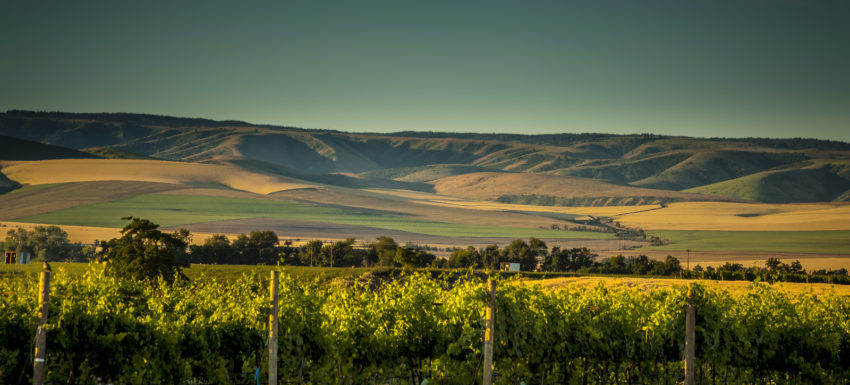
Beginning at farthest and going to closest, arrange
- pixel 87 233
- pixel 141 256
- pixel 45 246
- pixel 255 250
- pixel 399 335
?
1. pixel 87 233
2. pixel 45 246
3. pixel 255 250
4. pixel 141 256
5. pixel 399 335

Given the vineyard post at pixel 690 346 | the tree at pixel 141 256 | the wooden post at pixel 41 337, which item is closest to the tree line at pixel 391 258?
the tree at pixel 141 256

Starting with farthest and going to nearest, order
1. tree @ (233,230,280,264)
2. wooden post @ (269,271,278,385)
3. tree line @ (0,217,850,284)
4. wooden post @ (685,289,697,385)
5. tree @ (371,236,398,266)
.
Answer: tree @ (233,230,280,264)
tree @ (371,236,398,266)
tree line @ (0,217,850,284)
wooden post @ (685,289,697,385)
wooden post @ (269,271,278,385)

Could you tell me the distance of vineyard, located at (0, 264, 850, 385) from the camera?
20781 millimetres

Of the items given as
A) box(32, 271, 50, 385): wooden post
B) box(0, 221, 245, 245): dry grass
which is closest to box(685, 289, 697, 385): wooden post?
box(32, 271, 50, 385): wooden post

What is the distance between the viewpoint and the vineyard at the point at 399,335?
2078cm

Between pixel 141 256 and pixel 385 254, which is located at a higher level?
pixel 141 256

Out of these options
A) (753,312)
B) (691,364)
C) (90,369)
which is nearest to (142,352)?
(90,369)

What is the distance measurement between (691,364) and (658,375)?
3.98 metres

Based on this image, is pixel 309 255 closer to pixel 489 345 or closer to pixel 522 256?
pixel 522 256

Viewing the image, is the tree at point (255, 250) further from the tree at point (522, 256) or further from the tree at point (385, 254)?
the tree at point (522, 256)

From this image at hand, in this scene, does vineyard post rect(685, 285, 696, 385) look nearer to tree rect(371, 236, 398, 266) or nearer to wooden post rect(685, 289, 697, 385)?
wooden post rect(685, 289, 697, 385)

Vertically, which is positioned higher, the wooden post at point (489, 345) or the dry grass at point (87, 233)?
the wooden post at point (489, 345)

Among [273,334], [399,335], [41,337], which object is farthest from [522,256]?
[41,337]

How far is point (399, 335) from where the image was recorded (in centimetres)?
2389
